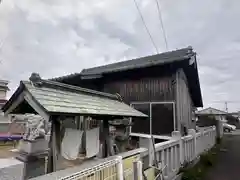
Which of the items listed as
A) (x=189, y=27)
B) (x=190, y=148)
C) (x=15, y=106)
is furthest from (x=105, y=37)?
(x=15, y=106)

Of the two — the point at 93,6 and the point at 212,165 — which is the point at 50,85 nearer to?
the point at 93,6

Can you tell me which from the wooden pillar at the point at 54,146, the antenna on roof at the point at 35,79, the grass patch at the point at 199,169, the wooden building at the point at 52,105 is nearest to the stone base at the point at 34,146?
the wooden building at the point at 52,105

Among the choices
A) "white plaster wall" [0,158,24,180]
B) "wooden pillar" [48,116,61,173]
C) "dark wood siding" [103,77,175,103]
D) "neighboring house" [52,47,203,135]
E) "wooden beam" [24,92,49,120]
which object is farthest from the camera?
"dark wood siding" [103,77,175,103]

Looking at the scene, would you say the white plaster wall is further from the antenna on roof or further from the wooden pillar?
the antenna on roof

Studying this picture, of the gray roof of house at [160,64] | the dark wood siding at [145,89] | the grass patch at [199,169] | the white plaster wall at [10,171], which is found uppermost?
the gray roof of house at [160,64]

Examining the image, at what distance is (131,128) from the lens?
881cm

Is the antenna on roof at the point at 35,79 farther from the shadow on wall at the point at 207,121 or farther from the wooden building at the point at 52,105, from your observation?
the shadow on wall at the point at 207,121

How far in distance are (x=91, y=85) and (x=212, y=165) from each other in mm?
6849

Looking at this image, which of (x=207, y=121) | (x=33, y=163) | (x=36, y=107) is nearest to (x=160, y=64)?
(x=33, y=163)

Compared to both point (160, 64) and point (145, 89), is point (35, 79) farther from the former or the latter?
point (145, 89)

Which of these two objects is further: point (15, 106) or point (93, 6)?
point (93, 6)

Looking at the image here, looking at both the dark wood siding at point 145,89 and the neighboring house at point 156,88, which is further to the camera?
the dark wood siding at point 145,89

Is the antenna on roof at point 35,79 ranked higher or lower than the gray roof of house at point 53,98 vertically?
higher

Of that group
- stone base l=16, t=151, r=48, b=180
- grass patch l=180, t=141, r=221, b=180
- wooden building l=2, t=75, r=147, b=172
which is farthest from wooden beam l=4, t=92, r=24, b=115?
grass patch l=180, t=141, r=221, b=180
